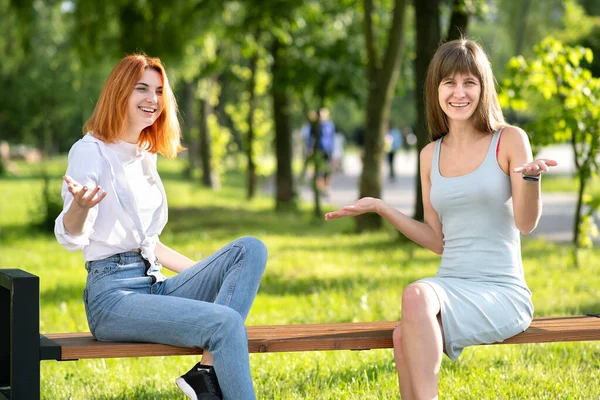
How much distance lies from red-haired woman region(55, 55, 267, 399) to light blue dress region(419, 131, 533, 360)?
81cm

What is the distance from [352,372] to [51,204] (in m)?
9.38

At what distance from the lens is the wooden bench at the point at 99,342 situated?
3.78 meters

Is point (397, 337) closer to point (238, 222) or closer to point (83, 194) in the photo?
point (83, 194)

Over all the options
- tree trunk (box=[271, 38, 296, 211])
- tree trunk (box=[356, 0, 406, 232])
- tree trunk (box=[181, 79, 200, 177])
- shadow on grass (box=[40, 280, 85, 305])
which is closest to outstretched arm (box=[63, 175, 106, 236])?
shadow on grass (box=[40, 280, 85, 305])

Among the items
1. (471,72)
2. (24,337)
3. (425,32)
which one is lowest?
(24,337)

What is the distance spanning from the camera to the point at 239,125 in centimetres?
2364

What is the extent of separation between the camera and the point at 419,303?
390 cm

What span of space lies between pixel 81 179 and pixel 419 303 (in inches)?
54.5

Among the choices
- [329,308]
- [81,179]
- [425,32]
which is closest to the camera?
[81,179]

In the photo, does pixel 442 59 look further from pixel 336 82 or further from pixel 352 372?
pixel 336 82

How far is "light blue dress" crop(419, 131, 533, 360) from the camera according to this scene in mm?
4090

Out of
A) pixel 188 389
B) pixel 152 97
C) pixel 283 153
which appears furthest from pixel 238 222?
pixel 188 389

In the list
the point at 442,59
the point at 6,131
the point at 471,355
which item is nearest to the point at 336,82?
the point at 471,355

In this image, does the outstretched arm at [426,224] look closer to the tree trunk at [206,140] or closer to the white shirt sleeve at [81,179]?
the white shirt sleeve at [81,179]
